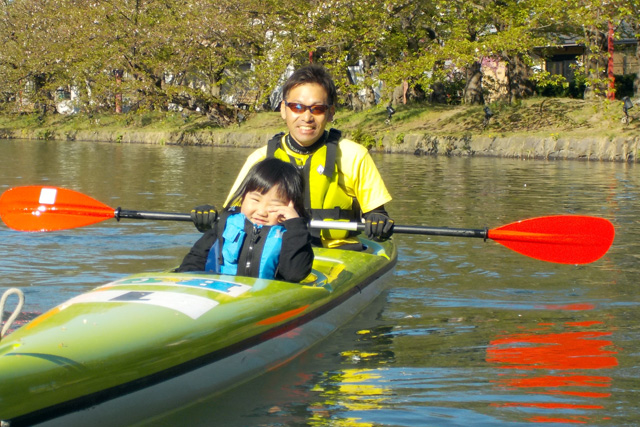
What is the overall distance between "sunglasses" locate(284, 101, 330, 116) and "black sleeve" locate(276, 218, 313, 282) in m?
1.22

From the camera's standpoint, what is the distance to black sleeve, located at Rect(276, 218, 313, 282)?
3830mm

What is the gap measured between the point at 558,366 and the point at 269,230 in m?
1.48

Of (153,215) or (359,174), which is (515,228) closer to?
(359,174)

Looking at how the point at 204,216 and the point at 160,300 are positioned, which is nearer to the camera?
the point at 160,300

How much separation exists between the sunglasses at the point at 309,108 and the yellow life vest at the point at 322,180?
0.30 m

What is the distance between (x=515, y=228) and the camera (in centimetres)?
525

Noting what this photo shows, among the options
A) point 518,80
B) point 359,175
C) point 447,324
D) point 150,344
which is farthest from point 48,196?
point 518,80

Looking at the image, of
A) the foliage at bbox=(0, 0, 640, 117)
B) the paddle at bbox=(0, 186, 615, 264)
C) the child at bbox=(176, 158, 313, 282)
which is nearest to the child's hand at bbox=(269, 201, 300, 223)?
the child at bbox=(176, 158, 313, 282)

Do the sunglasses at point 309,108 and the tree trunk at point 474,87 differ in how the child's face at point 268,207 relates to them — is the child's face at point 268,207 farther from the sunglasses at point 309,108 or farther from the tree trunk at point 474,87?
the tree trunk at point 474,87

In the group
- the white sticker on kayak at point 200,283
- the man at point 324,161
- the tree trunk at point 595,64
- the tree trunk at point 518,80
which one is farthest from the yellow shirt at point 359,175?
the tree trunk at point 518,80

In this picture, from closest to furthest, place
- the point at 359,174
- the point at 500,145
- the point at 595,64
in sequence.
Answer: the point at 359,174 → the point at 500,145 → the point at 595,64

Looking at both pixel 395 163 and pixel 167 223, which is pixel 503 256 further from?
pixel 395 163

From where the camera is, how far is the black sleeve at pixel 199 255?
405 cm

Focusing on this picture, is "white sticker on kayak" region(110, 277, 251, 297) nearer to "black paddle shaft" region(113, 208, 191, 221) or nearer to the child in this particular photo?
the child
